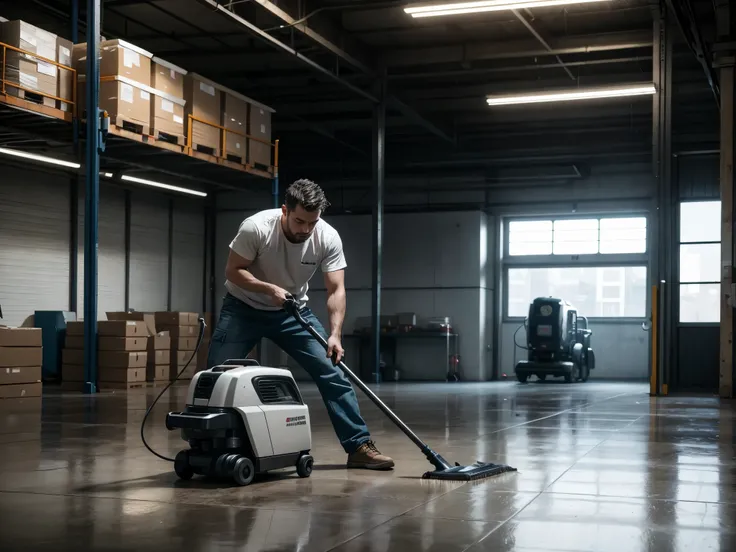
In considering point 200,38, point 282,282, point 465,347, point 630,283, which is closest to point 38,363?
point 200,38

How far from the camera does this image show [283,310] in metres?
4.94

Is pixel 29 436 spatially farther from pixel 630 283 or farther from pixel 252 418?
pixel 630 283

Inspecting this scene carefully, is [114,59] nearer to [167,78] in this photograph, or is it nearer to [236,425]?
[167,78]

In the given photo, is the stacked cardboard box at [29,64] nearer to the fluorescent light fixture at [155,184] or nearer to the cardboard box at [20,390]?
the cardboard box at [20,390]

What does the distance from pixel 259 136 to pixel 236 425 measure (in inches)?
549

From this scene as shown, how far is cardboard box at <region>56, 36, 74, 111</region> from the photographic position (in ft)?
43.8

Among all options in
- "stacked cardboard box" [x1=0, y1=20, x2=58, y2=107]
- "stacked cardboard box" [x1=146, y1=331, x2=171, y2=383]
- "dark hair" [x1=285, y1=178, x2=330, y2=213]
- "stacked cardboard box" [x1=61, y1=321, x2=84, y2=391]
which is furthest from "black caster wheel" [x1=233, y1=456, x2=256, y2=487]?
"stacked cardboard box" [x1=146, y1=331, x2=171, y2=383]

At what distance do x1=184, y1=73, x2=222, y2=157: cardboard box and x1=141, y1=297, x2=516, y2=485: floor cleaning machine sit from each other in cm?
1141

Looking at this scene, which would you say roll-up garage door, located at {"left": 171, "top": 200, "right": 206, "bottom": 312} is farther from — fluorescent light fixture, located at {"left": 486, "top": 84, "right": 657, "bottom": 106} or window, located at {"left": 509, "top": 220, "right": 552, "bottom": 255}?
fluorescent light fixture, located at {"left": 486, "top": 84, "right": 657, "bottom": 106}

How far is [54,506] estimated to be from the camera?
3.74 meters

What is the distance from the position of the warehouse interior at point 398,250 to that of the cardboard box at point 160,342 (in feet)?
0.65

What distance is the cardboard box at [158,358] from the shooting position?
16.8 meters

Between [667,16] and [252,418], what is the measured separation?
12.1 metres

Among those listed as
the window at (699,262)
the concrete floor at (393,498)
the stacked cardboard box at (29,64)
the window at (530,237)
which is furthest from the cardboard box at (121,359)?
the window at (530,237)
